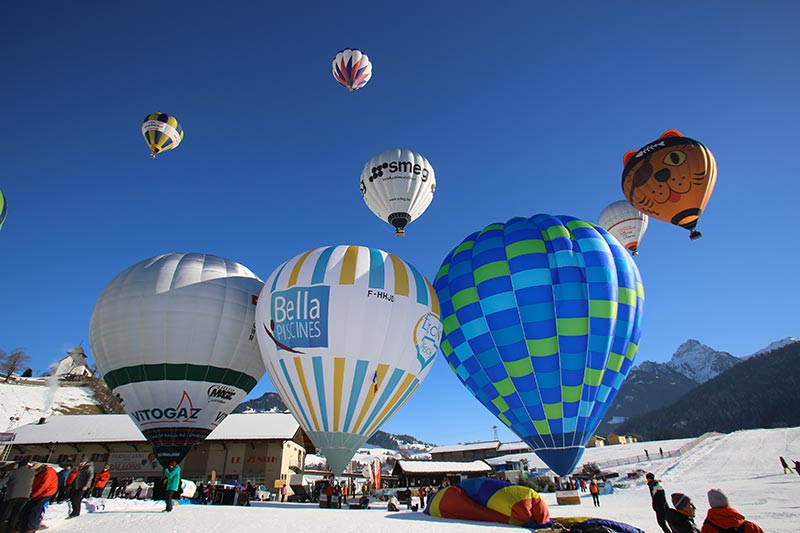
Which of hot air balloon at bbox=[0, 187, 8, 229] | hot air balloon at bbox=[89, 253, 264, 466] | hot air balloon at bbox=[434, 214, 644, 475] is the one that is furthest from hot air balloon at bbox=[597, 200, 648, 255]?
hot air balloon at bbox=[0, 187, 8, 229]

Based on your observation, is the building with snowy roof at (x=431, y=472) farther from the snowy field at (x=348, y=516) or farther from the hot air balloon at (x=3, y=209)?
the hot air balloon at (x=3, y=209)

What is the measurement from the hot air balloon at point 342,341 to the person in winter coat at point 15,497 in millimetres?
7869

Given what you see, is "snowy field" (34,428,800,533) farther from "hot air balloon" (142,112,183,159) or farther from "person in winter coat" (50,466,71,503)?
"hot air balloon" (142,112,183,159)

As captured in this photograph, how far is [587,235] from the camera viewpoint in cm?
1655

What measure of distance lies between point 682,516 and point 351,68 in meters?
24.0

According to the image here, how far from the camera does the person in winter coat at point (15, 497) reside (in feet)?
18.3

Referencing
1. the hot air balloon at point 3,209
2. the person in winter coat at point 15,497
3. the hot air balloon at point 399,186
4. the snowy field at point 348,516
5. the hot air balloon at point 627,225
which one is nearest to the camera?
the person in winter coat at point 15,497

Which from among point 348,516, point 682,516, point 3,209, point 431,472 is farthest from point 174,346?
point 431,472

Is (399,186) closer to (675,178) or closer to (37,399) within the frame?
(675,178)

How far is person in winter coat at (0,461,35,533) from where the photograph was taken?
5582mm

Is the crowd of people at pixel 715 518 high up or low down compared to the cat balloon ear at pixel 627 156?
down

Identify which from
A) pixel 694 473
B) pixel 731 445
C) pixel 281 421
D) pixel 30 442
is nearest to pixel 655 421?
pixel 731 445

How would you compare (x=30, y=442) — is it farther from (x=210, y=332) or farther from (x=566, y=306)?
(x=566, y=306)

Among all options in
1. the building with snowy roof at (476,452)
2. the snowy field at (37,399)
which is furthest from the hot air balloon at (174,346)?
the snowy field at (37,399)
